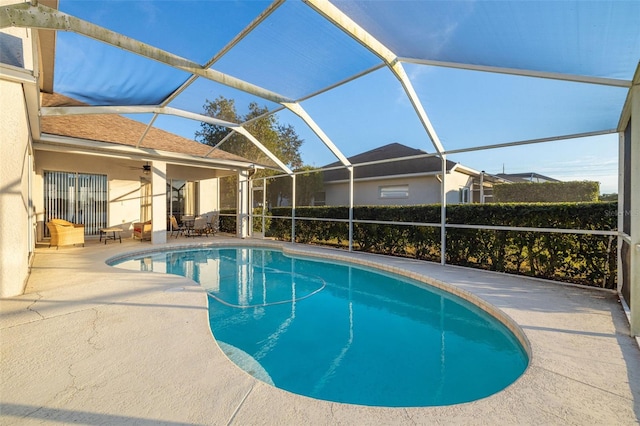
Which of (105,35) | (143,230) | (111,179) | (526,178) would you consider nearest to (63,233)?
(143,230)

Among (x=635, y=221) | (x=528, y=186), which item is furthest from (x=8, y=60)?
(x=528, y=186)

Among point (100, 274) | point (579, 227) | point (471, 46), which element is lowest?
point (100, 274)

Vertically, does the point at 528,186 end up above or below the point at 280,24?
below

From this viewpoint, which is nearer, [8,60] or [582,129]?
[8,60]

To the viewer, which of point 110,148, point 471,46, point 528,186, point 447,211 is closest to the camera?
point 471,46

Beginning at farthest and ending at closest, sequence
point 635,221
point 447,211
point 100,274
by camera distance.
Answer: point 447,211
point 100,274
point 635,221

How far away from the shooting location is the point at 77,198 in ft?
39.1

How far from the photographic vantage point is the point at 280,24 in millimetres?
4824

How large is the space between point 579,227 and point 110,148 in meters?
13.5

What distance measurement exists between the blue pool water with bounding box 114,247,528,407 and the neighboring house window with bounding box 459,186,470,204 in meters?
10.1

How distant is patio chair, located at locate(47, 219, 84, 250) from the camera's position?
9.72 meters

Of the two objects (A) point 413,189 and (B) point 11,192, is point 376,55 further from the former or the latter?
(A) point 413,189

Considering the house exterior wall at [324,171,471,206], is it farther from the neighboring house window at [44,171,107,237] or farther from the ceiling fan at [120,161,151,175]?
the neighboring house window at [44,171,107,237]

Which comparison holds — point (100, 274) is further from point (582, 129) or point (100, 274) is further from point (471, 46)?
point (582, 129)
